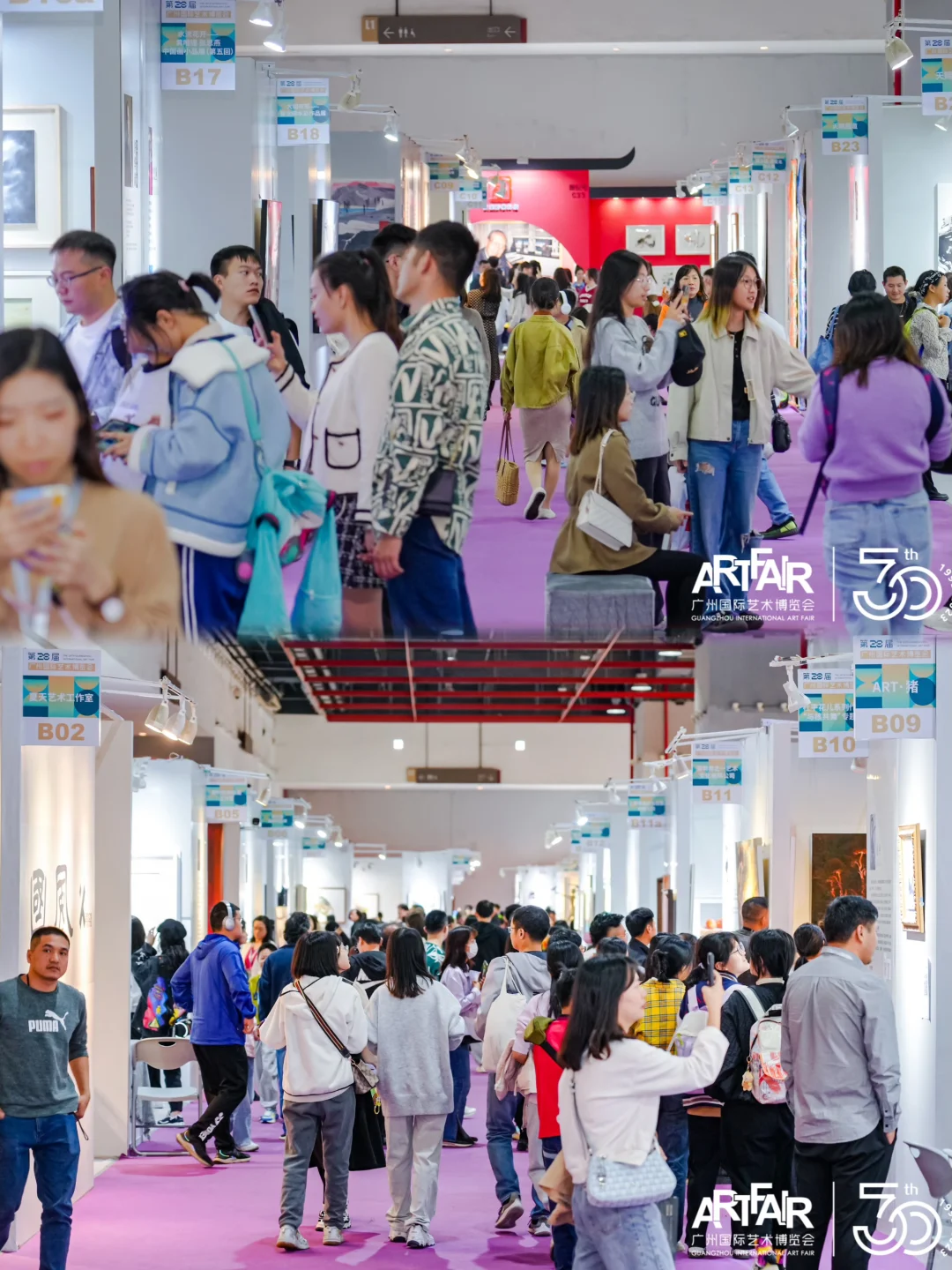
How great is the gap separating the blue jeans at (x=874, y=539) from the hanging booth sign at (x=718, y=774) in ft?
23.8

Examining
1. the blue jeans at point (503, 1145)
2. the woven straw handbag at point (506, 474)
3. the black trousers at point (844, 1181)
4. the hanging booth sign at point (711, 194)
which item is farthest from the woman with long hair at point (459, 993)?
the hanging booth sign at point (711, 194)

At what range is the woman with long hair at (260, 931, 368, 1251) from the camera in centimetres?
774

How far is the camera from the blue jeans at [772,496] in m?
5.50

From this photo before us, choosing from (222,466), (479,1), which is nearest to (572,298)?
(479,1)

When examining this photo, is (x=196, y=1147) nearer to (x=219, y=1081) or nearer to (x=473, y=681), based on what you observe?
(x=219, y=1081)

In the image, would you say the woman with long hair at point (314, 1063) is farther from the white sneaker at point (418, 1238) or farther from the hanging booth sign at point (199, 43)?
the hanging booth sign at point (199, 43)

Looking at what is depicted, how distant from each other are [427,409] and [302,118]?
3.65 ft

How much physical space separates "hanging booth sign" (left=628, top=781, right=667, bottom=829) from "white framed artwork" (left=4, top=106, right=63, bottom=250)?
13509 mm

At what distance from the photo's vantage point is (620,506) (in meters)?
5.40

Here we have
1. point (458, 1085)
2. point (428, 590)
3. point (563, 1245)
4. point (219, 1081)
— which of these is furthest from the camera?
point (458, 1085)

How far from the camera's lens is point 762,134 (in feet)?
18.2

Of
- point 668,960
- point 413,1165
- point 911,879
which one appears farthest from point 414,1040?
point 911,879

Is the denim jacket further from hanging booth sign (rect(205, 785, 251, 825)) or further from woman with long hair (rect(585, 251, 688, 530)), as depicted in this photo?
hanging booth sign (rect(205, 785, 251, 825))

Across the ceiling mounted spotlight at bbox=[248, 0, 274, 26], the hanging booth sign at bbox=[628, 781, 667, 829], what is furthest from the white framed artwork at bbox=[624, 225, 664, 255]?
the hanging booth sign at bbox=[628, 781, 667, 829]
